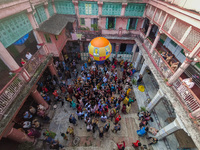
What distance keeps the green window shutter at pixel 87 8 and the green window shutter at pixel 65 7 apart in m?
1.04

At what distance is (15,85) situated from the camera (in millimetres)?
6805

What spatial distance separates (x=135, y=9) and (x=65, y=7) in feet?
30.2

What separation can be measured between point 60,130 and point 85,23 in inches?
546

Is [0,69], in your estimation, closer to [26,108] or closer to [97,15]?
[26,108]

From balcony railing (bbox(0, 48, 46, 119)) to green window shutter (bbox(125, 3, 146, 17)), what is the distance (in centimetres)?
1250

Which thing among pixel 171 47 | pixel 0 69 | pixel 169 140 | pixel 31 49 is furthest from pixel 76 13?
pixel 169 140

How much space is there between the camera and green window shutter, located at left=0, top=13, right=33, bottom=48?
22.1ft

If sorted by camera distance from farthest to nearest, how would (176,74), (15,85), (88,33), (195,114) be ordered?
(88,33)
(176,74)
(15,85)
(195,114)

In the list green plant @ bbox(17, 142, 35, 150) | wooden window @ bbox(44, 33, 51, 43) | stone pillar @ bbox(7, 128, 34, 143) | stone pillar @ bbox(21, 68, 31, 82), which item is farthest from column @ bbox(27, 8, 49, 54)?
green plant @ bbox(17, 142, 35, 150)

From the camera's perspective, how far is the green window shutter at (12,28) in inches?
265

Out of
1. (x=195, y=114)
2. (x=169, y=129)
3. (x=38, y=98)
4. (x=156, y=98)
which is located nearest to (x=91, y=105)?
(x=38, y=98)

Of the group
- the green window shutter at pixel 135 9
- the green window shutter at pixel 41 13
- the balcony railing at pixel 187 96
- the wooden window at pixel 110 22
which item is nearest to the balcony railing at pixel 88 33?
the wooden window at pixel 110 22

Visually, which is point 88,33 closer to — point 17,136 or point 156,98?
point 156,98

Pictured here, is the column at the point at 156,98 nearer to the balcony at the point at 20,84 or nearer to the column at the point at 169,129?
the column at the point at 169,129
